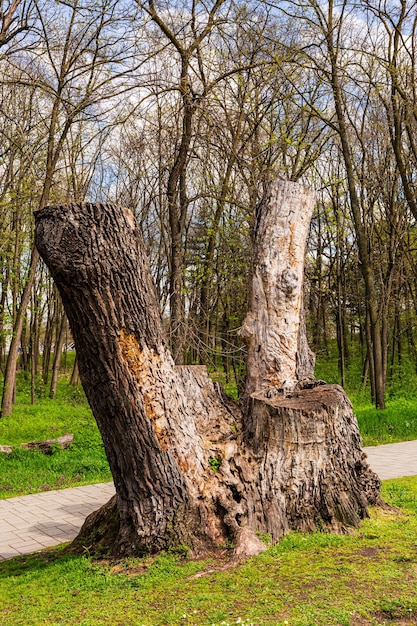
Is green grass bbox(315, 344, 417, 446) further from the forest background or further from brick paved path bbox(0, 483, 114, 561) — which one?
brick paved path bbox(0, 483, 114, 561)

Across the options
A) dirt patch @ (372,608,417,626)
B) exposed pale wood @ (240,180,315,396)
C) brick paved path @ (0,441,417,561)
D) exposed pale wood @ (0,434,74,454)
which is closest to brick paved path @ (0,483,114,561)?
brick paved path @ (0,441,417,561)

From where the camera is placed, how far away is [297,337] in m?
5.82

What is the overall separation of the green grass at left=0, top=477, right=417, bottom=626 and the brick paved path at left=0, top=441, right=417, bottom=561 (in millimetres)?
1418

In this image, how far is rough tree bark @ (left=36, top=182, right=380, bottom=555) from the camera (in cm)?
420

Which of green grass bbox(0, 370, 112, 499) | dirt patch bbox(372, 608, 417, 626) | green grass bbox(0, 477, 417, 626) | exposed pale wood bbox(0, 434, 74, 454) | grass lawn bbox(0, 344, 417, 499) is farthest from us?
exposed pale wood bbox(0, 434, 74, 454)

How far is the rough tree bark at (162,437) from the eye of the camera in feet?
13.8

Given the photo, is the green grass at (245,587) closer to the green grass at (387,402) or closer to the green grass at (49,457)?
the green grass at (49,457)

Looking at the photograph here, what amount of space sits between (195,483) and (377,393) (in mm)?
10433

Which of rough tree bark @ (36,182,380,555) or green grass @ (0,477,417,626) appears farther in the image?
rough tree bark @ (36,182,380,555)

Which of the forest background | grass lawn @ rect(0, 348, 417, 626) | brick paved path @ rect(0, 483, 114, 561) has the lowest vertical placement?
brick paved path @ rect(0, 483, 114, 561)

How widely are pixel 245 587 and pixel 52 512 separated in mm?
4218

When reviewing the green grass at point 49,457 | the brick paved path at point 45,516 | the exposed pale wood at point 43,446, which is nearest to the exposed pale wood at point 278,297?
the brick paved path at point 45,516

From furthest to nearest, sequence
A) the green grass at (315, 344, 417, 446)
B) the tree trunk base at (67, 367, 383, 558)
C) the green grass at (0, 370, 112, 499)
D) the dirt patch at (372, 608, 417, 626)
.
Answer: the green grass at (315, 344, 417, 446)
the green grass at (0, 370, 112, 499)
the tree trunk base at (67, 367, 383, 558)
the dirt patch at (372, 608, 417, 626)

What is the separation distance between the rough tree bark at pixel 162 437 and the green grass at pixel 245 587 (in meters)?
0.23
